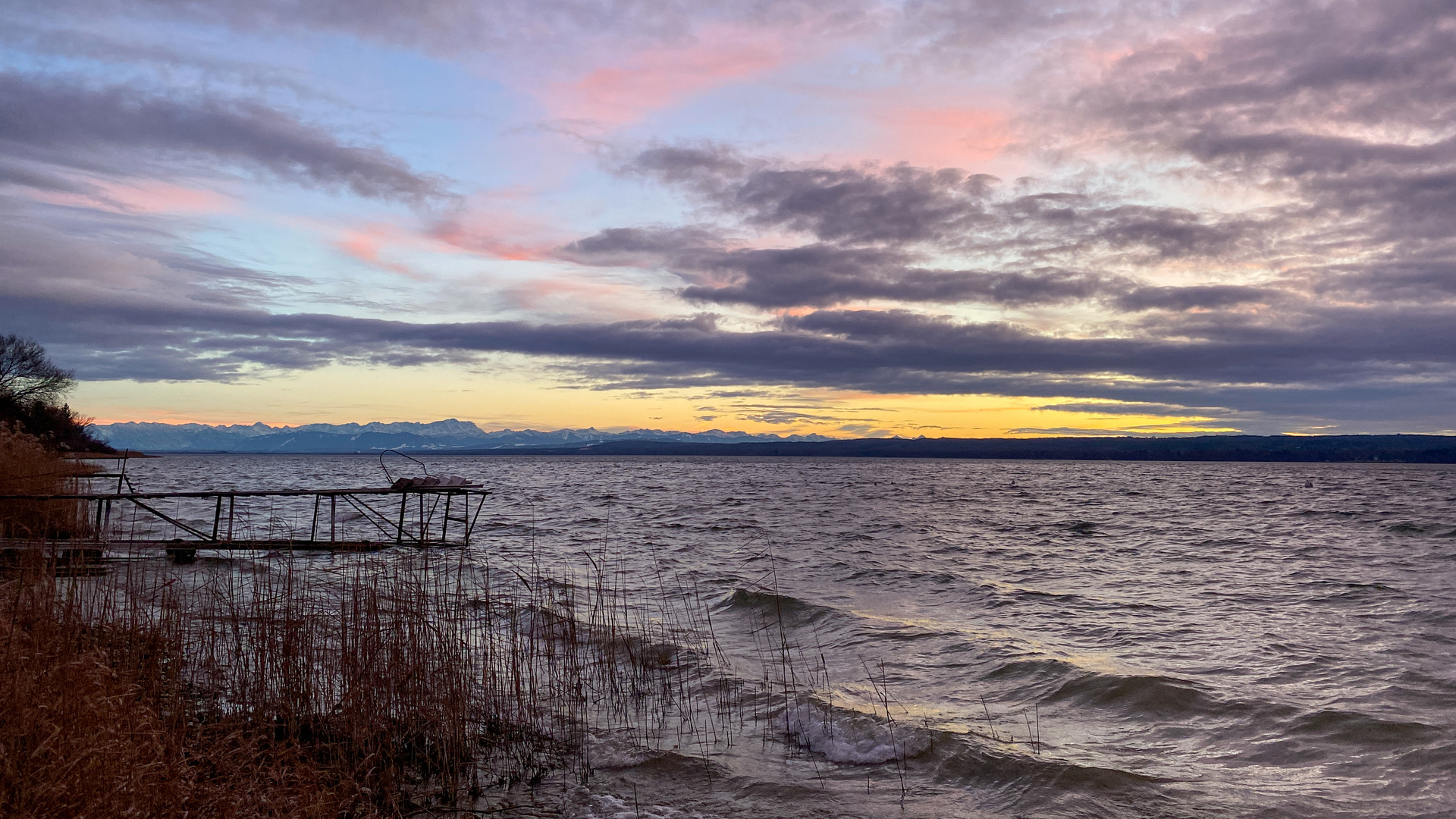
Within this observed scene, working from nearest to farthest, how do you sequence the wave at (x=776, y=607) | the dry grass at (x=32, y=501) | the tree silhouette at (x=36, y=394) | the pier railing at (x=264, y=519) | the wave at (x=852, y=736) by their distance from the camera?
the wave at (x=852, y=736) < the wave at (x=776, y=607) < the pier railing at (x=264, y=519) < the dry grass at (x=32, y=501) < the tree silhouette at (x=36, y=394)

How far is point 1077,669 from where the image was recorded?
1309 centimetres

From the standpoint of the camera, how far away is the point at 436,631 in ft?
31.3

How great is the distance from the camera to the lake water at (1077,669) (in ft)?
27.7

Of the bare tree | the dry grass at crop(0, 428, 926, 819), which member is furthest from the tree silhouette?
the dry grass at crop(0, 428, 926, 819)

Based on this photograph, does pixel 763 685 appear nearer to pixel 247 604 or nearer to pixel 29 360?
pixel 247 604

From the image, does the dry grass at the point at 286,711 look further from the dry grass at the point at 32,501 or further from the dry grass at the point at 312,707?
the dry grass at the point at 32,501

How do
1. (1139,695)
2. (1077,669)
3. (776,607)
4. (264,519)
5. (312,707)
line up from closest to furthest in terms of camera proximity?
1. (312,707)
2. (1139,695)
3. (1077,669)
4. (776,607)
5. (264,519)

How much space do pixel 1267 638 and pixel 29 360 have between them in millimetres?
110444

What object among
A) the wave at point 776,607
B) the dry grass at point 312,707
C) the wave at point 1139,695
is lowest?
the wave at point 776,607

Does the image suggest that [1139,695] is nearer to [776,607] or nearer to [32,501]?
[776,607]

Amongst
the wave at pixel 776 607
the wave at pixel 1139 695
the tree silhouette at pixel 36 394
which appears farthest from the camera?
the tree silhouette at pixel 36 394

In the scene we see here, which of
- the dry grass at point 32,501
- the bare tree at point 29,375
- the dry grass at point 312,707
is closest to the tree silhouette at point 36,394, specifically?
the bare tree at point 29,375

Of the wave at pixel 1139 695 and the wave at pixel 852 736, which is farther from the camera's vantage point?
the wave at pixel 1139 695

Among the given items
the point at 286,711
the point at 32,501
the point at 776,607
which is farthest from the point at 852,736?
the point at 32,501
